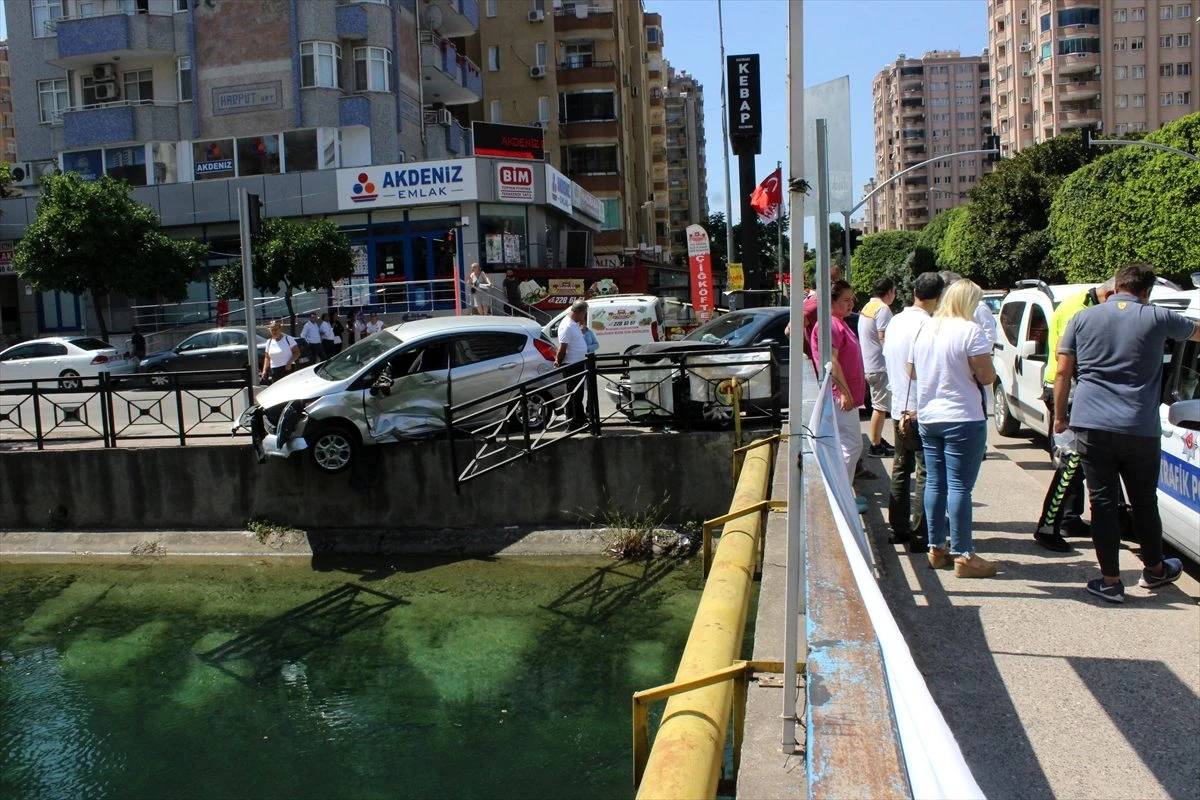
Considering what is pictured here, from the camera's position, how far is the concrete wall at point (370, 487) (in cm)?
1195

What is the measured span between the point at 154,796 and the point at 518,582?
4921 mm

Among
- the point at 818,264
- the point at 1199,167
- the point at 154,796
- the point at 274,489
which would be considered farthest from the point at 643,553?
the point at 1199,167

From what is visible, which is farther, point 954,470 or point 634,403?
point 634,403

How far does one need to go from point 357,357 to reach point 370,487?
162cm

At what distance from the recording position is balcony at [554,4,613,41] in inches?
2186

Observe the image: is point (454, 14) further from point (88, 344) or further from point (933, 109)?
point (933, 109)

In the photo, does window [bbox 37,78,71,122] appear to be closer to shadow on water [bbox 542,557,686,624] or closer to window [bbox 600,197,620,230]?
window [bbox 600,197,620,230]

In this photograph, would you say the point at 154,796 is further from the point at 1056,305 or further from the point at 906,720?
the point at 1056,305

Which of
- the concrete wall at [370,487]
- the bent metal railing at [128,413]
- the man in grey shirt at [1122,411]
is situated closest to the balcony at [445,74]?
the bent metal railing at [128,413]

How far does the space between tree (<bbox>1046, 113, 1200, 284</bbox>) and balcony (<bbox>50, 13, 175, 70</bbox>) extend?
32.1 meters

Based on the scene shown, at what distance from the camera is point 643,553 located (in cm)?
1138

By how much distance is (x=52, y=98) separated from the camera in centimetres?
3753

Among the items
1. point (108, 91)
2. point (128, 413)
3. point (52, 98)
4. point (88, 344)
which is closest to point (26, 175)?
point (52, 98)

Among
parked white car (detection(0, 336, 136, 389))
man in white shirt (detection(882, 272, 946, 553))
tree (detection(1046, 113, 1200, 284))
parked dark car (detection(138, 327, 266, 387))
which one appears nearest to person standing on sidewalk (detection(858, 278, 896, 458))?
man in white shirt (detection(882, 272, 946, 553))
